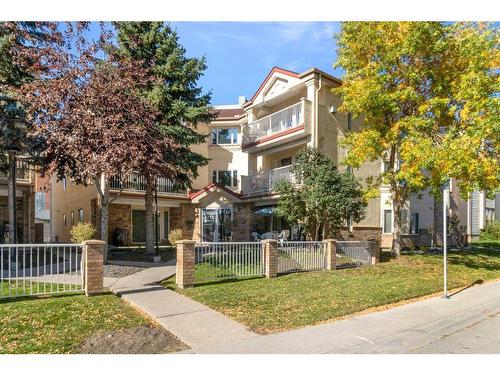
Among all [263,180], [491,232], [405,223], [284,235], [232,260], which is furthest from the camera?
[491,232]

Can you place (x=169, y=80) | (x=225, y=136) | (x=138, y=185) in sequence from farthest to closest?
(x=225, y=136) < (x=138, y=185) < (x=169, y=80)

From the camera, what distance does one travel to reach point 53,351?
5.58 meters

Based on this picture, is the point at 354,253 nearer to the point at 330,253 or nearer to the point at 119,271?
the point at 330,253

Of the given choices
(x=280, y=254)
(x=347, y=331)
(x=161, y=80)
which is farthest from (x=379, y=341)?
(x=161, y=80)

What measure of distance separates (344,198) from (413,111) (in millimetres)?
4739

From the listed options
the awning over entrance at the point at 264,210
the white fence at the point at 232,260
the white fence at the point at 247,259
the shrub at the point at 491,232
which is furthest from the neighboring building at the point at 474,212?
the white fence at the point at 232,260

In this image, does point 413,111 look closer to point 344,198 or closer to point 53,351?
point 344,198

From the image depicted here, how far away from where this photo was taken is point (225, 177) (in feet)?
85.9

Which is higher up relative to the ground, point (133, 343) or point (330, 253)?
point (330, 253)

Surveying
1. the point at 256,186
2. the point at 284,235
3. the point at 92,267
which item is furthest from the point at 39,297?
the point at 256,186

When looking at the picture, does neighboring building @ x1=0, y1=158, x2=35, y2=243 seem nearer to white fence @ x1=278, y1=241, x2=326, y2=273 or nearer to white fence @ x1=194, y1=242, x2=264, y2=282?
white fence @ x1=194, y1=242, x2=264, y2=282

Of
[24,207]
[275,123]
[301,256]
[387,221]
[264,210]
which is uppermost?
[275,123]

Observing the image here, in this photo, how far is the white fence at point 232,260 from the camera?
1120cm

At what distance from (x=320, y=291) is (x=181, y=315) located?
3.96 metres
